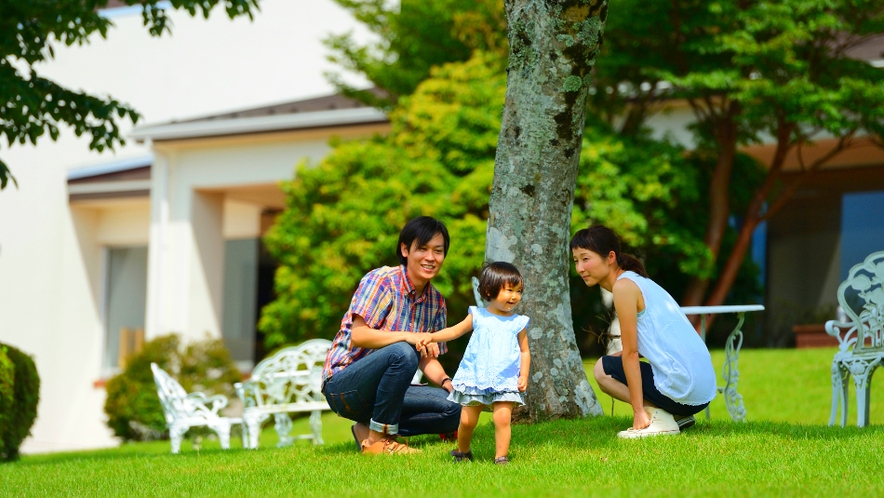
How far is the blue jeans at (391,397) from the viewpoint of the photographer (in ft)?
17.0

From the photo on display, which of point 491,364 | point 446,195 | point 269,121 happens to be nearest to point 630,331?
point 491,364

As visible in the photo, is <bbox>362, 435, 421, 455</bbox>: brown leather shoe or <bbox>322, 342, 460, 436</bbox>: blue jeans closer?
<bbox>322, 342, 460, 436</bbox>: blue jeans

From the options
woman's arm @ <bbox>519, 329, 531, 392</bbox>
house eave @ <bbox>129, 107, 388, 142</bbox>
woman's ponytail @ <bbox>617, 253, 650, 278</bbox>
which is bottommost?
woman's arm @ <bbox>519, 329, 531, 392</bbox>

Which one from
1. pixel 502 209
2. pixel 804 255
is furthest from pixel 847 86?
pixel 502 209

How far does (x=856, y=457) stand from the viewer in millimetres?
4707

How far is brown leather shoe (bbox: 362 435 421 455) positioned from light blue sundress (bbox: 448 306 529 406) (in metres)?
0.72

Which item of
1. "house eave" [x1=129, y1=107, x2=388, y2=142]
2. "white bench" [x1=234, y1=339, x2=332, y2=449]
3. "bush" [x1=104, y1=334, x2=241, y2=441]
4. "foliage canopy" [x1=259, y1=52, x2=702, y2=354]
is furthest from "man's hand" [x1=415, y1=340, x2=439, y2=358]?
"house eave" [x1=129, y1=107, x2=388, y2=142]

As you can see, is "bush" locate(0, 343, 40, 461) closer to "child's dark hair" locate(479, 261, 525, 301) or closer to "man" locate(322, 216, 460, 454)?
"man" locate(322, 216, 460, 454)

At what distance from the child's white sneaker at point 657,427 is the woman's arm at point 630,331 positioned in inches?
5.4

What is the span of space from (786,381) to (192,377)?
8.70 meters

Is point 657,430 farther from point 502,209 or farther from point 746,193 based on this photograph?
point 746,193

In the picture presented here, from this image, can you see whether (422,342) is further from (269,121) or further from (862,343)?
(269,121)

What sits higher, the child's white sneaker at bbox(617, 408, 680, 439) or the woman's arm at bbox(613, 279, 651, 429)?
the woman's arm at bbox(613, 279, 651, 429)

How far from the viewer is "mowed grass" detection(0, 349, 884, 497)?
4156 mm
